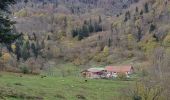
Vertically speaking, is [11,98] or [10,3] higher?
[10,3]

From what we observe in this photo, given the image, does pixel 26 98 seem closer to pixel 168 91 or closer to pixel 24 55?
pixel 168 91

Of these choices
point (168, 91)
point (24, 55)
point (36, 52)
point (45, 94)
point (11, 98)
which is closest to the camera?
point (11, 98)

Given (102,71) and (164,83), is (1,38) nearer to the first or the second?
(164,83)

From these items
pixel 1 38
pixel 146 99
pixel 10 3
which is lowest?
pixel 146 99

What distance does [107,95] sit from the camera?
5894cm

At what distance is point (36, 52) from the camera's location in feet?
654

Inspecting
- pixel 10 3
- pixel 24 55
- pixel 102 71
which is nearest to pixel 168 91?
pixel 10 3

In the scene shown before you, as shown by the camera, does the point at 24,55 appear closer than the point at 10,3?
No

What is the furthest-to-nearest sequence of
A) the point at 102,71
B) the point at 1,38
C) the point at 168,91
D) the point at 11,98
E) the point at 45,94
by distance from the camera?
the point at 102,71 → the point at 168,91 → the point at 45,94 → the point at 11,98 → the point at 1,38

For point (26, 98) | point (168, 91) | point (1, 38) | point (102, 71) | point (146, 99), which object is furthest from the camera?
point (102, 71)

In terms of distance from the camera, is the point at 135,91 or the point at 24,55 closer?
the point at 135,91

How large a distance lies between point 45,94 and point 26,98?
25.9ft

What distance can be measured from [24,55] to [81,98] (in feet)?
396

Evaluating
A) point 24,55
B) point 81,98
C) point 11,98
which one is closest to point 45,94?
point 81,98
